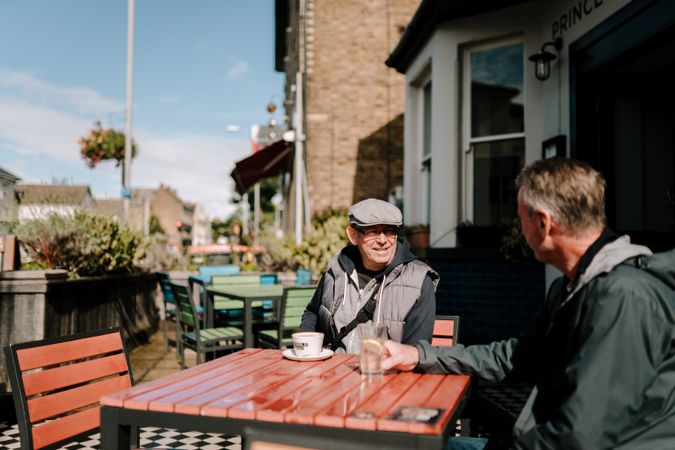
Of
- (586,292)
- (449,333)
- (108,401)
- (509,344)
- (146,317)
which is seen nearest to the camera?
(586,292)

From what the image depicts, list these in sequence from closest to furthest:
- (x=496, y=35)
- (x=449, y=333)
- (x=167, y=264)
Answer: (x=449, y=333) → (x=496, y=35) → (x=167, y=264)

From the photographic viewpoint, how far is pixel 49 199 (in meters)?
6.89

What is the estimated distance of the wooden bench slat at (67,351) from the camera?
222 cm

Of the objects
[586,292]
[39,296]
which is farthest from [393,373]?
[39,296]

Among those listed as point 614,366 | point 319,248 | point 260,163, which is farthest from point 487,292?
point 260,163

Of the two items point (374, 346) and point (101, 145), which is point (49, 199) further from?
point (101, 145)

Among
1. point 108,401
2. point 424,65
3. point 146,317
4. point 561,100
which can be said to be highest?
point 424,65

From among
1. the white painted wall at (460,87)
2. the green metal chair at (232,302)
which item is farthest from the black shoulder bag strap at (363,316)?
the white painted wall at (460,87)

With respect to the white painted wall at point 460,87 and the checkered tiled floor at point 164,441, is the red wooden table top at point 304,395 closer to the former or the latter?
the checkered tiled floor at point 164,441

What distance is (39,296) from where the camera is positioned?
507 cm

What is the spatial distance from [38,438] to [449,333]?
1909mm

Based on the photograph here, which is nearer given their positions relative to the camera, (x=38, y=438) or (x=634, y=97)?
(x=38, y=438)

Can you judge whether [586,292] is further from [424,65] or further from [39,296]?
[424,65]

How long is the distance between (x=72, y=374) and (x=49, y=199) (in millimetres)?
5087
